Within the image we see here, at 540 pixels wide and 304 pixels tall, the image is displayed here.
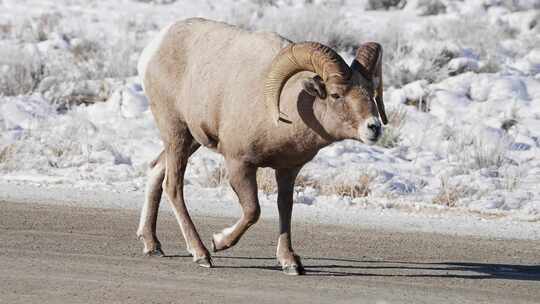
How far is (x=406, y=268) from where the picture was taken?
10016 mm

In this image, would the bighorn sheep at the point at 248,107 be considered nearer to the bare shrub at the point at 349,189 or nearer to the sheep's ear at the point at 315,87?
the sheep's ear at the point at 315,87

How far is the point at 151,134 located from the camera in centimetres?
1820

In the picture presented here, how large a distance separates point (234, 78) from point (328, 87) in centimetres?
98

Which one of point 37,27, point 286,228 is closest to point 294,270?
point 286,228

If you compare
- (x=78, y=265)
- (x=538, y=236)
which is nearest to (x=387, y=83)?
(x=538, y=236)

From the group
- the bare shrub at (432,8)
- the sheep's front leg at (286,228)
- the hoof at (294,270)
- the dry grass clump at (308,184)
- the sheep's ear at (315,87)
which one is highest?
the sheep's ear at (315,87)

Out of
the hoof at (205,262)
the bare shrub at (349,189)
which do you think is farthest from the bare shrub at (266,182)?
the hoof at (205,262)

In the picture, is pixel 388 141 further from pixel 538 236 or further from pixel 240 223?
pixel 240 223

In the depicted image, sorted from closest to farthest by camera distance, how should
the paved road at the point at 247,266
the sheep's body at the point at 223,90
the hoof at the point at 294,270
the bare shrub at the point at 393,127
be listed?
the paved road at the point at 247,266 → the sheep's body at the point at 223,90 → the hoof at the point at 294,270 → the bare shrub at the point at 393,127

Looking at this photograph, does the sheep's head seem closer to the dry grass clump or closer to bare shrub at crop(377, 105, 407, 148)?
the dry grass clump

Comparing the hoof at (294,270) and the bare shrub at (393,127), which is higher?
the hoof at (294,270)

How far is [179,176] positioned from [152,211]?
42cm

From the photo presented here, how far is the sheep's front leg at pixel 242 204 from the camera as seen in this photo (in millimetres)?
9156

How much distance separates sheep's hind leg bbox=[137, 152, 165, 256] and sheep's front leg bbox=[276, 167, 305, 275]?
1139 mm
